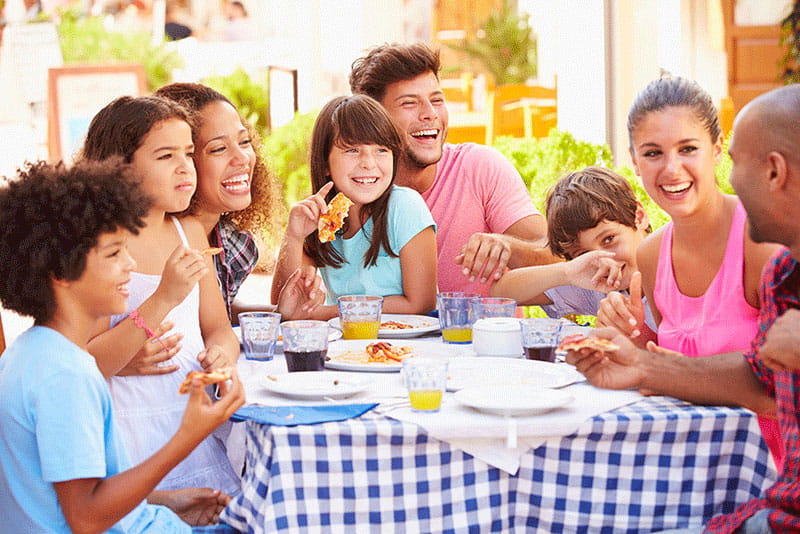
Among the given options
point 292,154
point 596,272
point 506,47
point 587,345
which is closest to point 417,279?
point 596,272

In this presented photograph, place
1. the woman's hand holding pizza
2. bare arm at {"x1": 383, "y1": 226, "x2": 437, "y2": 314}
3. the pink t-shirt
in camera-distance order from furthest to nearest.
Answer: the pink t-shirt → bare arm at {"x1": 383, "y1": 226, "x2": 437, "y2": 314} → the woman's hand holding pizza

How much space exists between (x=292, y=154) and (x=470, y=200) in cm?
442

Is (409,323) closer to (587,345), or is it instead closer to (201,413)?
(587,345)

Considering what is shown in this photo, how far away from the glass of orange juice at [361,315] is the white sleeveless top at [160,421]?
16.7 inches

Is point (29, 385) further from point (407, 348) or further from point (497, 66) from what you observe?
point (497, 66)

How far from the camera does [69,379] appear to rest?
175 centimetres

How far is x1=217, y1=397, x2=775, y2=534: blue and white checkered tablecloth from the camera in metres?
1.72

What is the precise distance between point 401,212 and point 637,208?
0.78m

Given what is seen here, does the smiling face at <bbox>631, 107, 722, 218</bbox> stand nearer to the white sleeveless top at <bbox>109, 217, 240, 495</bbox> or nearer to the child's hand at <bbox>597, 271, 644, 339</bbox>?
the child's hand at <bbox>597, 271, 644, 339</bbox>

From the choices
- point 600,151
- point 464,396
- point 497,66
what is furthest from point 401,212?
point 497,66

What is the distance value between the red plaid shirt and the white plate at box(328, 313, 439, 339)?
0.98 m

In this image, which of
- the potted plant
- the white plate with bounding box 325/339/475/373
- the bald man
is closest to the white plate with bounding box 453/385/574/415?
the bald man

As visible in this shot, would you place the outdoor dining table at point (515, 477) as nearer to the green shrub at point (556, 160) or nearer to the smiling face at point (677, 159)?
the smiling face at point (677, 159)

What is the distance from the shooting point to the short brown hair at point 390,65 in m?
3.55
